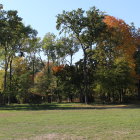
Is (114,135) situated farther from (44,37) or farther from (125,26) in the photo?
(44,37)

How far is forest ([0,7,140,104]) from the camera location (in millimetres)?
43750

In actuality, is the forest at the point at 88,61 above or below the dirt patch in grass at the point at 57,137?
above

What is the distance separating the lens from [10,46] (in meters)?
48.9

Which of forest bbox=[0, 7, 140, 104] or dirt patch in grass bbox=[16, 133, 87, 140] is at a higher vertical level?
forest bbox=[0, 7, 140, 104]

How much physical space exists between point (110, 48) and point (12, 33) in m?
17.2

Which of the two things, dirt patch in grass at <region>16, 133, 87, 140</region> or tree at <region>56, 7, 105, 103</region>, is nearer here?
dirt patch in grass at <region>16, 133, 87, 140</region>

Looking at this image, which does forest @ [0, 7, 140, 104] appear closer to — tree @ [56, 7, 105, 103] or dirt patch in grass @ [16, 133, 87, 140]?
tree @ [56, 7, 105, 103]

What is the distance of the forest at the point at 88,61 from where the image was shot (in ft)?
144

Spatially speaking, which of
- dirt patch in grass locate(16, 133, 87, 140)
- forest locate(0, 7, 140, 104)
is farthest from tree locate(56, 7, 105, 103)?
dirt patch in grass locate(16, 133, 87, 140)

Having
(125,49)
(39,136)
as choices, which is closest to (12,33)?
(125,49)

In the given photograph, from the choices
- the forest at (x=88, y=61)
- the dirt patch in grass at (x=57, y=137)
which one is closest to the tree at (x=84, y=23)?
the forest at (x=88, y=61)

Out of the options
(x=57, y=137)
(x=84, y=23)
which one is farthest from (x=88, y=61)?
(x=57, y=137)

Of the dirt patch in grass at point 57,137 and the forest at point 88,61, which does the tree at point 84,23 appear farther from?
the dirt patch in grass at point 57,137

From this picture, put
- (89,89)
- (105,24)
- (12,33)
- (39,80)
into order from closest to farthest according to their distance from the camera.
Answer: (12,33) < (105,24) < (89,89) < (39,80)
